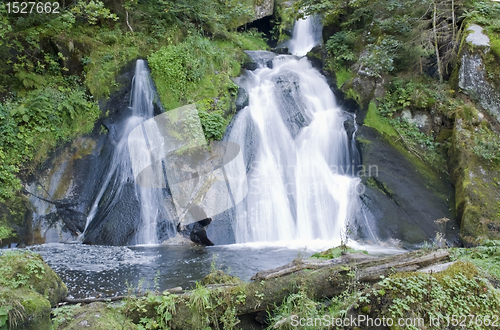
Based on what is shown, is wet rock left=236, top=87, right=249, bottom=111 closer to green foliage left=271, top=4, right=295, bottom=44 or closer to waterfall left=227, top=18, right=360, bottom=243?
waterfall left=227, top=18, right=360, bottom=243

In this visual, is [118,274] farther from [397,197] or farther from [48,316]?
[397,197]

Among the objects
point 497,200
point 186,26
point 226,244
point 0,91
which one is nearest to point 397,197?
point 497,200

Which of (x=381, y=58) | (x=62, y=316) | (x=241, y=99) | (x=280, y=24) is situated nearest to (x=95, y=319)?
(x=62, y=316)

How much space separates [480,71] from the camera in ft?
32.4

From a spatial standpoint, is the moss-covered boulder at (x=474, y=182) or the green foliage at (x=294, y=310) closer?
the green foliage at (x=294, y=310)

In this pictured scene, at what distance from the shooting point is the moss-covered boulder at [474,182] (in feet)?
25.1

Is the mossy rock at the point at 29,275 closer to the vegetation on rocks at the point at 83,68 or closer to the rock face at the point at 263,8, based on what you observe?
the vegetation on rocks at the point at 83,68

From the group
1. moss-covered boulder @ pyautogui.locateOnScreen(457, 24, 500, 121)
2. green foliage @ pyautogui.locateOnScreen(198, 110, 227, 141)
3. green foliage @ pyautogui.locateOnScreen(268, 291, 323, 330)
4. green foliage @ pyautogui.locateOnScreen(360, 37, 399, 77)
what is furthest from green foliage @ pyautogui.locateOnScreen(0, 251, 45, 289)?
moss-covered boulder @ pyautogui.locateOnScreen(457, 24, 500, 121)

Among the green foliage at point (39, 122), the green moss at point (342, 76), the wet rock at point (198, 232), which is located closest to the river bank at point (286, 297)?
the wet rock at point (198, 232)

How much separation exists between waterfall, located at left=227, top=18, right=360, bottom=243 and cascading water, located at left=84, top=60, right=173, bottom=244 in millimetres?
2268

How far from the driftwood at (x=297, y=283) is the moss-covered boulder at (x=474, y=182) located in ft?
15.2

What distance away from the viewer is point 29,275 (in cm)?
350

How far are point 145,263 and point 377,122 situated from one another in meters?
8.56

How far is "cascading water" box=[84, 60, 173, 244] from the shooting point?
849 centimetres
